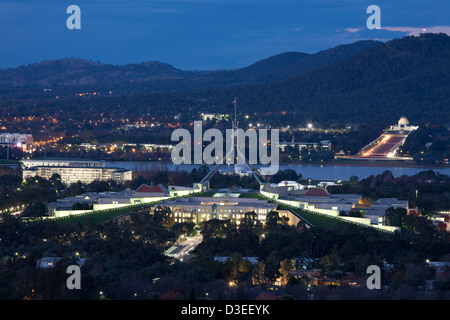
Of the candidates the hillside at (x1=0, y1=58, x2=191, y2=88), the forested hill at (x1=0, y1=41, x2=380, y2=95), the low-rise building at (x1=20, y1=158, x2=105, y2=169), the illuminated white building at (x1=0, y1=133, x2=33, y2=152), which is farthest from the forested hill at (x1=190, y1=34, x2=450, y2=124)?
the hillside at (x1=0, y1=58, x2=191, y2=88)

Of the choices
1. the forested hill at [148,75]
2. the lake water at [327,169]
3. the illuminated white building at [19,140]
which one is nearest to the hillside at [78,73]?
the forested hill at [148,75]

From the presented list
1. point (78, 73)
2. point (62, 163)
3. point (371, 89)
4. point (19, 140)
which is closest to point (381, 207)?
point (62, 163)

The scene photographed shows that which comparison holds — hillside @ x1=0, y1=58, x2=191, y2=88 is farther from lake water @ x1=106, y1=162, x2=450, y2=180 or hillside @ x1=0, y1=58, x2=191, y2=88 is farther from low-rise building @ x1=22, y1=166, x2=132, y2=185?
low-rise building @ x1=22, y1=166, x2=132, y2=185

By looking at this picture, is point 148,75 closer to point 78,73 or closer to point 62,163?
point 78,73

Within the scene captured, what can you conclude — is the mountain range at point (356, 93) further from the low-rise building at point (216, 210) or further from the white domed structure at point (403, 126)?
the low-rise building at point (216, 210)
